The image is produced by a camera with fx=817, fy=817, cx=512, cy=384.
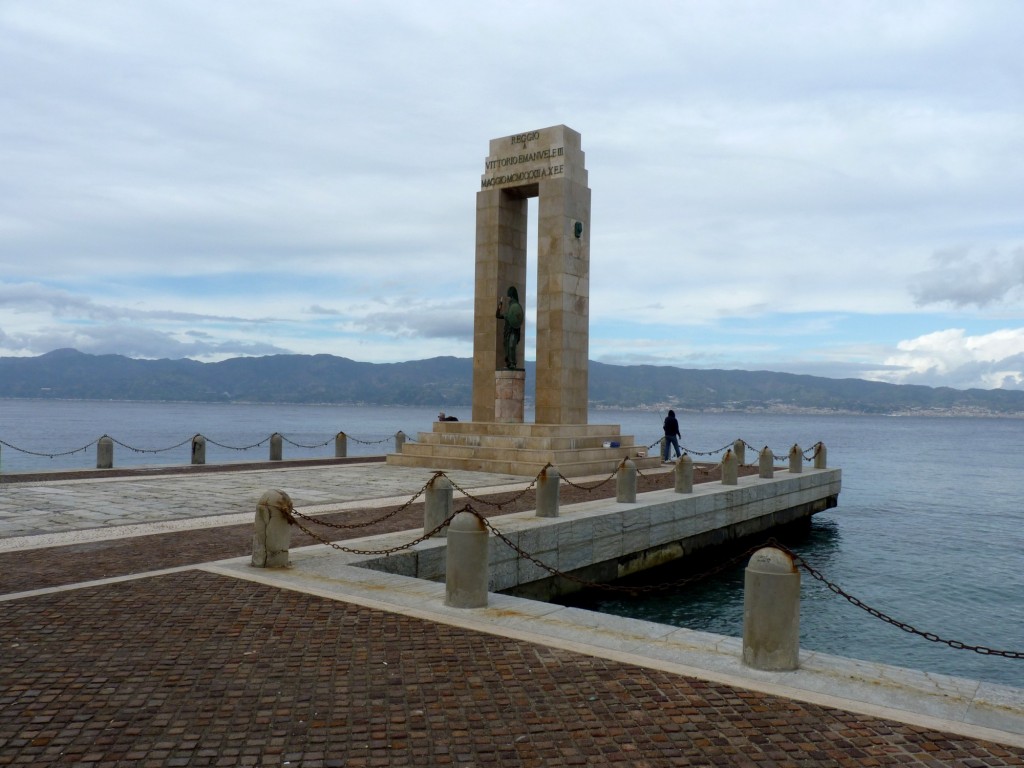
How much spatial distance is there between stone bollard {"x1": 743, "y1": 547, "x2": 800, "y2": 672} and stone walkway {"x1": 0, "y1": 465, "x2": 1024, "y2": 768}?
0.57m

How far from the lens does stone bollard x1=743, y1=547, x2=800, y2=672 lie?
20.9 feet

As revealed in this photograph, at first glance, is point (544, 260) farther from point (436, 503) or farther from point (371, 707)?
point (371, 707)

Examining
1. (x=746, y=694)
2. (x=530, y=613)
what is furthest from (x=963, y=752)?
(x=530, y=613)

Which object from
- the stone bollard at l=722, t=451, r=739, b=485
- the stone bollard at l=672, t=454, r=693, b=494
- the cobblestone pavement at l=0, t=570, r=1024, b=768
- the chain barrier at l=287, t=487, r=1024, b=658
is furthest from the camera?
the stone bollard at l=722, t=451, r=739, b=485

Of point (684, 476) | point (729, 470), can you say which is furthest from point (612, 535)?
point (729, 470)

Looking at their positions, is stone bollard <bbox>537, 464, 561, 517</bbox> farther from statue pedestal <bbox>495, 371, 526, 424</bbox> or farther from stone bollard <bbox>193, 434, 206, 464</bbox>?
stone bollard <bbox>193, 434, 206, 464</bbox>

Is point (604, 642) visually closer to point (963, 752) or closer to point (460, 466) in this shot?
point (963, 752)

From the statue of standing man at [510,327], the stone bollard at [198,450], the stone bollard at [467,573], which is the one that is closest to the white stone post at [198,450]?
the stone bollard at [198,450]

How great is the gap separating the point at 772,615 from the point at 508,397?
63.0ft

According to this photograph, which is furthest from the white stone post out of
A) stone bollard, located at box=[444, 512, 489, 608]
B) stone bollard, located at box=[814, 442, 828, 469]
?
stone bollard, located at box=[814, 442, 828, 469]

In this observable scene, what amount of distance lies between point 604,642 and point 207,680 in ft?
10.4

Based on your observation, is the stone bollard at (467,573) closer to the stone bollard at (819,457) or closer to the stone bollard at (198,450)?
the stone bollard at (198,450)

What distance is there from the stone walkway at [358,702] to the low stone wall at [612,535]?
3.10 metres

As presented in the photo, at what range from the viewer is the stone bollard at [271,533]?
9.37 metres
